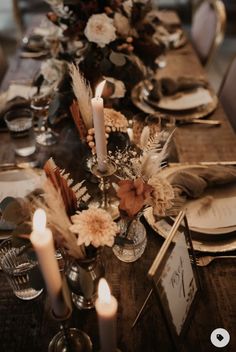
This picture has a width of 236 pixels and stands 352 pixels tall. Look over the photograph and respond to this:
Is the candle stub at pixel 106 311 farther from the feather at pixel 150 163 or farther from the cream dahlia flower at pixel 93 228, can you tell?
the feather at pixel 150 163

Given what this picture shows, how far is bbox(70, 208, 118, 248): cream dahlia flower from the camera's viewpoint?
55 centimetres

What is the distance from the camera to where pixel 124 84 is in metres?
1.25

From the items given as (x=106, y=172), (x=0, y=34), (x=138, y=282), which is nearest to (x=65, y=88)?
(x=106, y=172)

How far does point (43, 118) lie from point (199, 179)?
60 cm

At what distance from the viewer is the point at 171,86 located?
1375 millimetres

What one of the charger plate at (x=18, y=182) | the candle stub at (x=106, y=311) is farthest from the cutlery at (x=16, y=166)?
the candle stub at (x=106, y=311)

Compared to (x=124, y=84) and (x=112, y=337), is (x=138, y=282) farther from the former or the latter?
(x=124, y=84)

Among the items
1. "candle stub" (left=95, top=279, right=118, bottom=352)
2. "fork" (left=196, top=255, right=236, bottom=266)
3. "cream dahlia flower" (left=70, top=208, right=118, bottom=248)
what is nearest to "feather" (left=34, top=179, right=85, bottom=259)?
"cream dahlia flower" (left=70, top=208, right=118, bottom=248)

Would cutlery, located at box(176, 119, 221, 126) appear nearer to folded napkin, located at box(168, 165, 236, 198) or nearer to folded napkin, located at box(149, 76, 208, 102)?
folded napkin, located at box(149, 76, 208, 102)

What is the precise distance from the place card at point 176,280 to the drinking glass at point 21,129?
2.16 ft

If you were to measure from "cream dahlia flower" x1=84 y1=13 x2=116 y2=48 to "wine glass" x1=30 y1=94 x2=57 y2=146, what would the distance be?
0.80 ft

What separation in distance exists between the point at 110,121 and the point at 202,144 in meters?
0.40

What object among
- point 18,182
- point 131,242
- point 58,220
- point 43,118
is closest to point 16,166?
point 18,182

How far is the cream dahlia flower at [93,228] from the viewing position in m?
0.55
